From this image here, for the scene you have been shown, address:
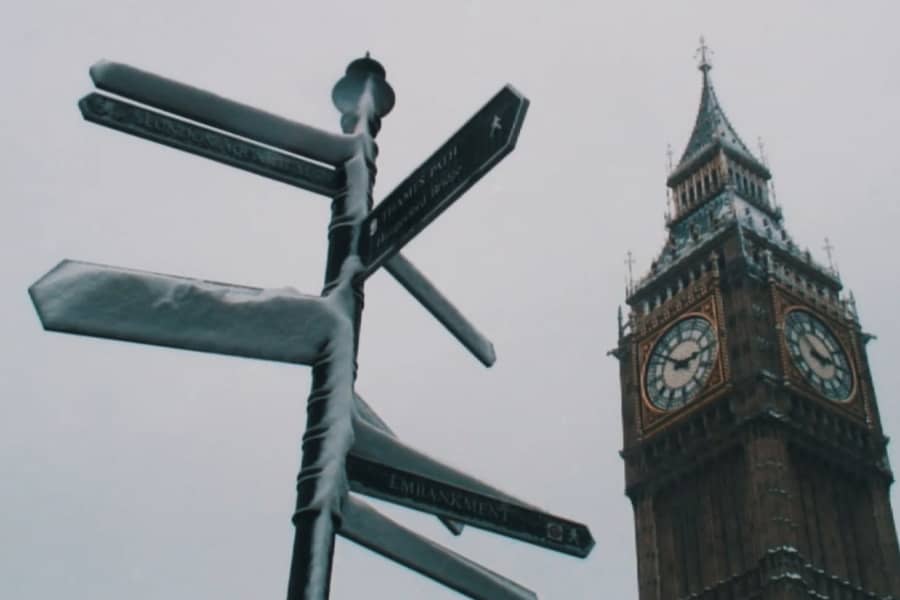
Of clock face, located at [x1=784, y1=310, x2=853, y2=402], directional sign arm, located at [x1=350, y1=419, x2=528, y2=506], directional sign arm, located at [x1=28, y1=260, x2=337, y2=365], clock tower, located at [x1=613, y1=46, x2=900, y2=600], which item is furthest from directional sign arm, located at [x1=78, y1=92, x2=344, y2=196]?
clock face, located at [x1=784, y1=310, x2=853, y2=402]

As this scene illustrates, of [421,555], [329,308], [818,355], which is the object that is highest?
[818,355]

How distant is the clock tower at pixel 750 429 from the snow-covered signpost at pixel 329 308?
47.4 metres

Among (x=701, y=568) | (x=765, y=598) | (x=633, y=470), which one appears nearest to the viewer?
(x=765, y=598)

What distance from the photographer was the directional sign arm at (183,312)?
473 centimetres

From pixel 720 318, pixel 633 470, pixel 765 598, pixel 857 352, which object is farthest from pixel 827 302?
pixel 765 598

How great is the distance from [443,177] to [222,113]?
1098 mm

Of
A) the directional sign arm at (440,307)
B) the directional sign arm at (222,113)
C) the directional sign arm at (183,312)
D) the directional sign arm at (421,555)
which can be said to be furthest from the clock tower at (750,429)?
the directional sign arm at (183,312)

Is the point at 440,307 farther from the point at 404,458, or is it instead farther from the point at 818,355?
the point at 818,355

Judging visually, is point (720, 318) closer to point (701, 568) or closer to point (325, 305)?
point (701, 568)

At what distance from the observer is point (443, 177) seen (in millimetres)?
5375

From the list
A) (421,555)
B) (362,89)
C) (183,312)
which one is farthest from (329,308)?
(362,89)

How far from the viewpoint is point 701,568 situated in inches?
2158

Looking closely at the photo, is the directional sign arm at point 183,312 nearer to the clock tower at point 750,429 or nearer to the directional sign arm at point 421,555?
the directional sign arm at point 421,555

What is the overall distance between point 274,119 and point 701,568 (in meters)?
52.0
